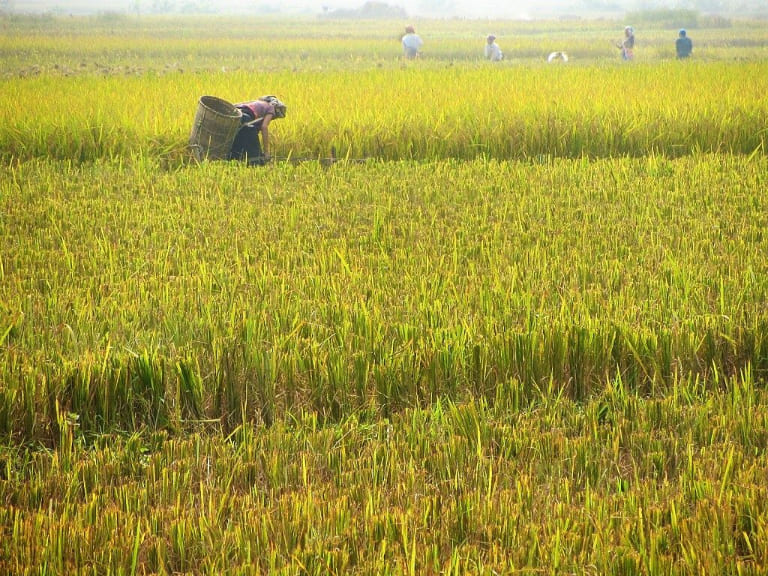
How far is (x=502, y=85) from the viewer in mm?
10703

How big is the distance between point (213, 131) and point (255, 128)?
0.34 metres

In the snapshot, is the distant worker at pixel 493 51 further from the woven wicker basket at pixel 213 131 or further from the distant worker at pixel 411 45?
the woven wicker basket at pixel 213 131

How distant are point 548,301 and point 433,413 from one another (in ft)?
3.04

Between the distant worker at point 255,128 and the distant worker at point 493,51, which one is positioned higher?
the distant worker at point 493,51

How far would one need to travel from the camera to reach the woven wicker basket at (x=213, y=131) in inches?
280

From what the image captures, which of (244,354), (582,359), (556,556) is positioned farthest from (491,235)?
(556,556)

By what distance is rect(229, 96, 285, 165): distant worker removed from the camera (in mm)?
7219

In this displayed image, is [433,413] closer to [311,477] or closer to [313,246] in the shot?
[311,477]

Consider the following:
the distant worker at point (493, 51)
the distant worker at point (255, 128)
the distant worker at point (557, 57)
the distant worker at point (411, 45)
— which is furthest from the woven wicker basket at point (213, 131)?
the distant worker at point (411, 45)

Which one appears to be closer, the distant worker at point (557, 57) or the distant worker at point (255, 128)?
the distant worker at point (255, 128)

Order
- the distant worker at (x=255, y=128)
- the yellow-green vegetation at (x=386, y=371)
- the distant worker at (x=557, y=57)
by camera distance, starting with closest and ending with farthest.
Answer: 1. the yellow-green vegetation at (x=386, y=371)
2. the distant worker at (x=255, y=128)
3. the distant worker at (x=557, y=57)

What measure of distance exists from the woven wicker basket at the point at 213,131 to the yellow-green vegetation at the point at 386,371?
863 mm

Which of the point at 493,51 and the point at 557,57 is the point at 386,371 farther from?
the point at 557,57

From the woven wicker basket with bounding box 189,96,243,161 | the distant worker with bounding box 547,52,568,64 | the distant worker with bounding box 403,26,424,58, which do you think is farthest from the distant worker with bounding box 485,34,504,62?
the woven wicker basket with bounding box 189,96,243,161
